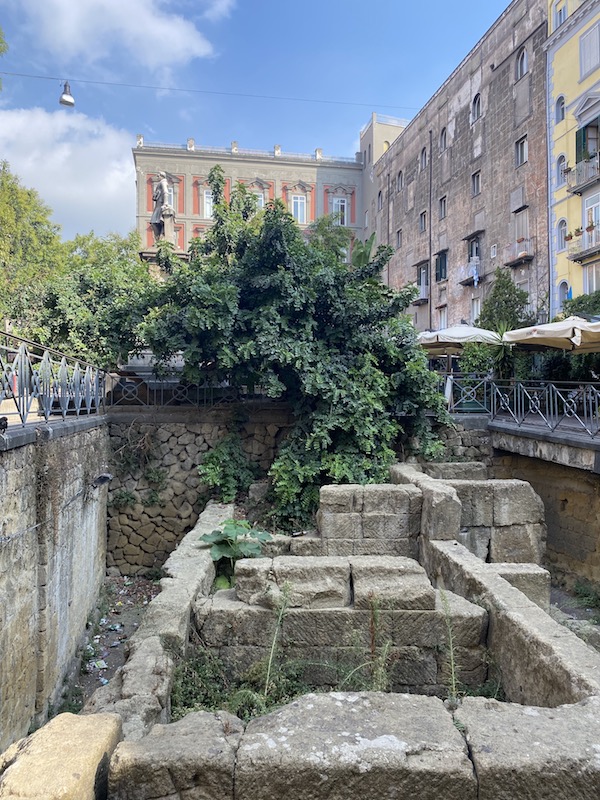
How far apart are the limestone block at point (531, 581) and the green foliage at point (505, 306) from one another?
546 inches

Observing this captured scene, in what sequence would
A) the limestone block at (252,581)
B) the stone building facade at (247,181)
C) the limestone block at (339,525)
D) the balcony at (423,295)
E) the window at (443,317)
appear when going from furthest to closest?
the stone building facade at (247,181), the balcony at (423,295), the window at (443,317), the limestone block at (339,525), the limestone block at (252,581)

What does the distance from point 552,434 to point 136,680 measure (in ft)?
26.7

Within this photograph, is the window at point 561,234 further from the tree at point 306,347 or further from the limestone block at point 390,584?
the limestone block at point 390,584

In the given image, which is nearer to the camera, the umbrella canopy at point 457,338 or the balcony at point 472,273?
the umbrella canopy at point 457,338

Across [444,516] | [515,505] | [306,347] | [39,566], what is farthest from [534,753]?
[306,347]

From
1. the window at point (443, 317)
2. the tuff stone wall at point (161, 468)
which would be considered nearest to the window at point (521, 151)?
the window at point (443, 317)

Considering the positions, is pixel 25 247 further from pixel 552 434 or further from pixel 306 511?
pixel 552 434

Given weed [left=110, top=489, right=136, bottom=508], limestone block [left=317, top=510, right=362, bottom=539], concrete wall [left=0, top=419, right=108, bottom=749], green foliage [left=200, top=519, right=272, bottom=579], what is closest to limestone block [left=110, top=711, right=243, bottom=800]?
concrete wall [left=0, top=419, right=108, bottom=749]

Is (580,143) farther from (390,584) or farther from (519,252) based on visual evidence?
(390,584)

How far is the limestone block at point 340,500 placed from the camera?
7238 millimetres

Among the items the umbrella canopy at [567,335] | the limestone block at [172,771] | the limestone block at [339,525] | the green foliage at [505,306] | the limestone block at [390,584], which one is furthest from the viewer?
the green foliage at [505,306]

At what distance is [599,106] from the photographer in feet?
54.7

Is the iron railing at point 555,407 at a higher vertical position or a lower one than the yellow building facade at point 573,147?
lower

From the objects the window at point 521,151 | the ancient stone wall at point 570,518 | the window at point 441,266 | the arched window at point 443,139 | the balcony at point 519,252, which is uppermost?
the arched window at point 443,139
